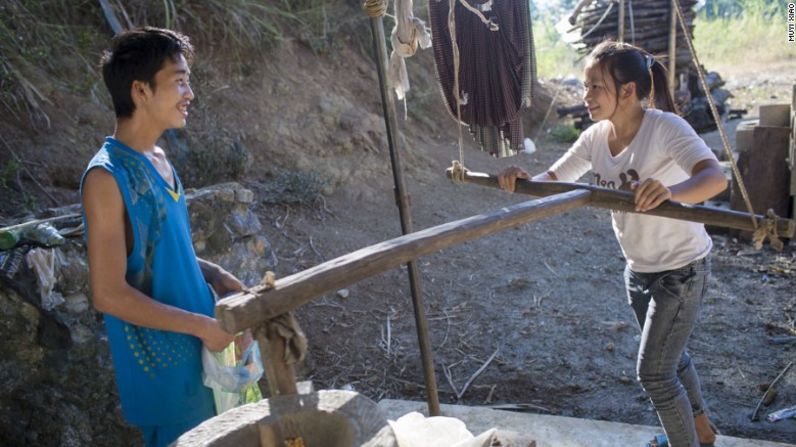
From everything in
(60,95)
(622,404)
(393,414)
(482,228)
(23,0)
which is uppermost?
(23,0)

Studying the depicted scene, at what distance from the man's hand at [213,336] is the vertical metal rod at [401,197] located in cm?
113

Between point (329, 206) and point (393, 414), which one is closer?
point (393, 414)

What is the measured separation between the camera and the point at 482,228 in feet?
6.89

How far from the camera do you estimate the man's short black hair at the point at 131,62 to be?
188 cm

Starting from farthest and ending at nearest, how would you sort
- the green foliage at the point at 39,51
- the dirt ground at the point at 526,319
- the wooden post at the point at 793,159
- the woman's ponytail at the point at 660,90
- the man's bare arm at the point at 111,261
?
the wooden post at the point at 793,159 < the green foliage at the point at 39,51 < the dirt ground at the point at 526,319 < the woman's ponytail at the point at 660,90 < the man's bare arm at the point at 111,261

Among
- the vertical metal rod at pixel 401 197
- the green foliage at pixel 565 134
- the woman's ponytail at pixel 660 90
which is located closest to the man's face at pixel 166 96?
the vertical metal rod at pixel 401 197

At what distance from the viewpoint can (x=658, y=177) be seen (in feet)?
8.21

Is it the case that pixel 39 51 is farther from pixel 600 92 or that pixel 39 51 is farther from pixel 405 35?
pixel 600 92

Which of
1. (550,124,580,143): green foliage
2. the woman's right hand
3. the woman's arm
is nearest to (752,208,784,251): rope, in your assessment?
the woman's arm

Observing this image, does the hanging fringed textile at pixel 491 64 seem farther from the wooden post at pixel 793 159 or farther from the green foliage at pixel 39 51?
the wooden post at pixel 793 159

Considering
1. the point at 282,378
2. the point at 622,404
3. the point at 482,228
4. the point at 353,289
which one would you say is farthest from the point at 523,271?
the point at 282,378

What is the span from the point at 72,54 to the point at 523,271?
3979 mm

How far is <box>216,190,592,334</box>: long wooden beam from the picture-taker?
4.77 ft

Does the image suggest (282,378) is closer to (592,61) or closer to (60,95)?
(592,61)
